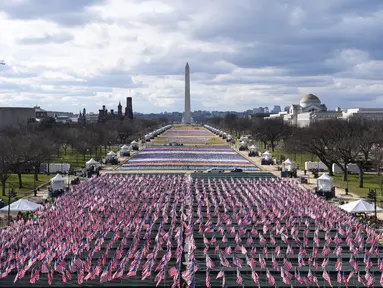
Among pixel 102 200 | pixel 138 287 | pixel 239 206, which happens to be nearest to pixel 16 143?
pixel 102 200

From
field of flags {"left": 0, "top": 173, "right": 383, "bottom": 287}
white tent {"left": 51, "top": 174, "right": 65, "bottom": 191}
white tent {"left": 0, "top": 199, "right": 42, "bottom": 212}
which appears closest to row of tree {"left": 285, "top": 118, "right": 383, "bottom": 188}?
field of flags {"left": 0, "top": 173, "right": 383, "bottom": 287}

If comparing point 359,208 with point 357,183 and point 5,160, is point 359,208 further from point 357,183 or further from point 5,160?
point 5,160

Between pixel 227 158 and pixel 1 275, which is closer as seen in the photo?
pixel 1 275

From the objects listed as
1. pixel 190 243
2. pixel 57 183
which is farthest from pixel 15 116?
pixel 190 243

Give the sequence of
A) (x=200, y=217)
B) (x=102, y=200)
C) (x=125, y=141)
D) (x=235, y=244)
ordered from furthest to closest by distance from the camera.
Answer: (x=125, y=141)
(x=102, y=200)
(x=200, y=217)
(x=235, y=244)

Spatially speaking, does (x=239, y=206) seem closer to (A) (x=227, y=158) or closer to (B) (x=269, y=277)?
(B) (x=269, y=277)

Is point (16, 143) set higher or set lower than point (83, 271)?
higher

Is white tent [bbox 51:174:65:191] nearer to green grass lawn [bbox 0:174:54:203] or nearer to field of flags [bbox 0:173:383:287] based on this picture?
field of flags [bbox 0:173:383:287]

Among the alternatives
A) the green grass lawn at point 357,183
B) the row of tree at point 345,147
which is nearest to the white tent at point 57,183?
the green grass lawn at point 357,183

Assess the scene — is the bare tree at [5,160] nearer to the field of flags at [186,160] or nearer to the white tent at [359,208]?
the field of flags at [186,160]
